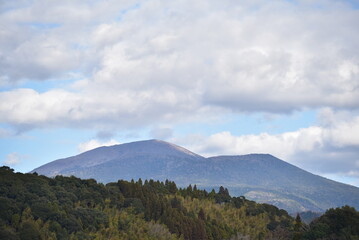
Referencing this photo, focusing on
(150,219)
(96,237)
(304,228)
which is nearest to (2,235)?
(96,237)

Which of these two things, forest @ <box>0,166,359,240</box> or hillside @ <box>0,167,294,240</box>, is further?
hillside @ <box>0,167,294,240</box>

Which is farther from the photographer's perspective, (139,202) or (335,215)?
(139,202)

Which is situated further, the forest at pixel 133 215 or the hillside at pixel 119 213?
the hillside at pixel 119 213

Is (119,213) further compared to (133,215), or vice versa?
(133,215)

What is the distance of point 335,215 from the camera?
101m

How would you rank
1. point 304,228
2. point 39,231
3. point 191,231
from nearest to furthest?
point 39,231 < point 304,228 < point 191,231

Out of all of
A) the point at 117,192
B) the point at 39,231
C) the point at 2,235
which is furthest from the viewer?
the point at 117,192

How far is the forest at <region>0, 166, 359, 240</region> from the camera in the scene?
99.7 metres

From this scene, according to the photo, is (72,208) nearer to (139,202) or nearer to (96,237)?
(96,237)

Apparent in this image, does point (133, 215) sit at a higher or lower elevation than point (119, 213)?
lower

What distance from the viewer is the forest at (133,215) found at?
327ft

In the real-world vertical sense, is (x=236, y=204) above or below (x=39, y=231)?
above

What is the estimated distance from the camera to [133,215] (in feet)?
404

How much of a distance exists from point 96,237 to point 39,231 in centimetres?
1327
